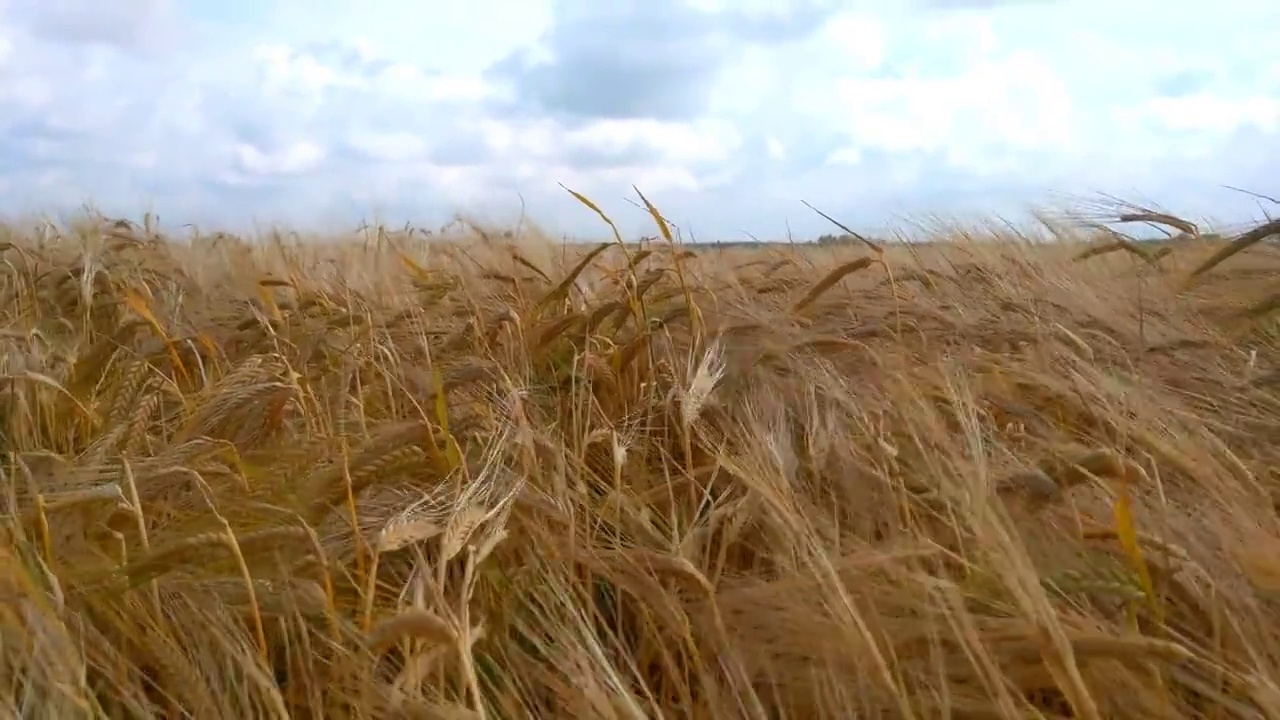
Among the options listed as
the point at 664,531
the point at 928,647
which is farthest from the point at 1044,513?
the point at 664,531

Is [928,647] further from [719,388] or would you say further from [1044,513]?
[719,388]

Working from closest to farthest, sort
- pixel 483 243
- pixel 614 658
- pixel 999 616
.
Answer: pixel 999 616, pixel 614 658, pixel 483 243

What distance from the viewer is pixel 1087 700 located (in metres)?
0.75

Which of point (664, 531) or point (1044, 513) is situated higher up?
point (1044, 513)

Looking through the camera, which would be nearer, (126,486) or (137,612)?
(137,612)

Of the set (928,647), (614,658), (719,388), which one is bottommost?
(614,658)

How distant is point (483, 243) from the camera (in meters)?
3.43

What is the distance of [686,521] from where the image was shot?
4.33ft

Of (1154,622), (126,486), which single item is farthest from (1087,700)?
(126,486)

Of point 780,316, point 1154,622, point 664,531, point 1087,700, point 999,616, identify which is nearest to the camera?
point 1087,700

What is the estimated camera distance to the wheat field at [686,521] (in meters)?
0.91

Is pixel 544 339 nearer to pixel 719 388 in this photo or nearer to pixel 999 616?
pixel 719 388

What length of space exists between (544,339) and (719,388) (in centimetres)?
41

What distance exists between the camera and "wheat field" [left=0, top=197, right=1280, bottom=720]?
0.91 meters
